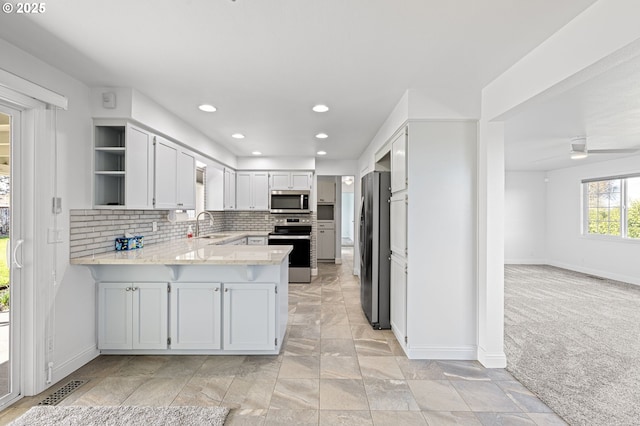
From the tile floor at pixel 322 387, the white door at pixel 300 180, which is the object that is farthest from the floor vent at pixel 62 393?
the white door at pixel 300 180

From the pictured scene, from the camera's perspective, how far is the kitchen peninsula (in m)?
2.80

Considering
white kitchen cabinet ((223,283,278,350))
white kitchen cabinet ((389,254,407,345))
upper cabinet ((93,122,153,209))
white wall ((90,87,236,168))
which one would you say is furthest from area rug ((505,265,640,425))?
white wall ((90,87,236,168))

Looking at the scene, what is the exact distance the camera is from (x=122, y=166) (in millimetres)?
3088

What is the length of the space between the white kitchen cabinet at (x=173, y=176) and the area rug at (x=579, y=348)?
377 cm

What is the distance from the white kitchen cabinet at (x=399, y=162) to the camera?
2.96m

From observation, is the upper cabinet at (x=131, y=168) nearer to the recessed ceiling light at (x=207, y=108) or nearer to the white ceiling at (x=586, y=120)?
the recessed ceiling light at (x=207, y=108)

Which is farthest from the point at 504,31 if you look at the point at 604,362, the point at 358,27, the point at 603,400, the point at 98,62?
the point at 604,362

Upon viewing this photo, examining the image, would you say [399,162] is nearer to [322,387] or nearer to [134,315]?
[322,387]

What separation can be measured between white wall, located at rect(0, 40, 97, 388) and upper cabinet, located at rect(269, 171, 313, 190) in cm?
360

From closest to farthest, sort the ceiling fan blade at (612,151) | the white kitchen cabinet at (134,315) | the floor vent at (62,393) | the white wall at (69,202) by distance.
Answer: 1. the floor vent at (62,393)
2. the white wall at (69,202)
3. the white kitchen cabinet at (134,315)
4. the ceiling fan blade at (612,151)

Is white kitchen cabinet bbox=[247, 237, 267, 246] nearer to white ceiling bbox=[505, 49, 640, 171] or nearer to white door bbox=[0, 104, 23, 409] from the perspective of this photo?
white door bbox=[0, 104, 23, 409]

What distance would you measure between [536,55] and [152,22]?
7.98 feet

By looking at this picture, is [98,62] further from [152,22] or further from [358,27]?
[358,27]

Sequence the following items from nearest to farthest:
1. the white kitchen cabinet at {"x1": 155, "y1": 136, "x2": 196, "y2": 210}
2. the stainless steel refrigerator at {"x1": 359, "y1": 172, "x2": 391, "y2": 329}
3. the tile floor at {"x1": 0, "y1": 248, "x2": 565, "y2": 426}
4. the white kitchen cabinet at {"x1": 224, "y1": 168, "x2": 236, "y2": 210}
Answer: the tile floor at {"x1": 0, "y1": 248, "x2": 565, "y2": 426} < the white kitchen cabinet at {"x1": 155, "y1": 136, "x2": 196, "y2": 210} < the stainless steel refrigerator at {"x1": 359, "y1": 172, "x2": 391, "y2": 329} < the white kitchen cabinet at {"x1": 224, "y1": 168, "x2": 236, "y2": 210}
